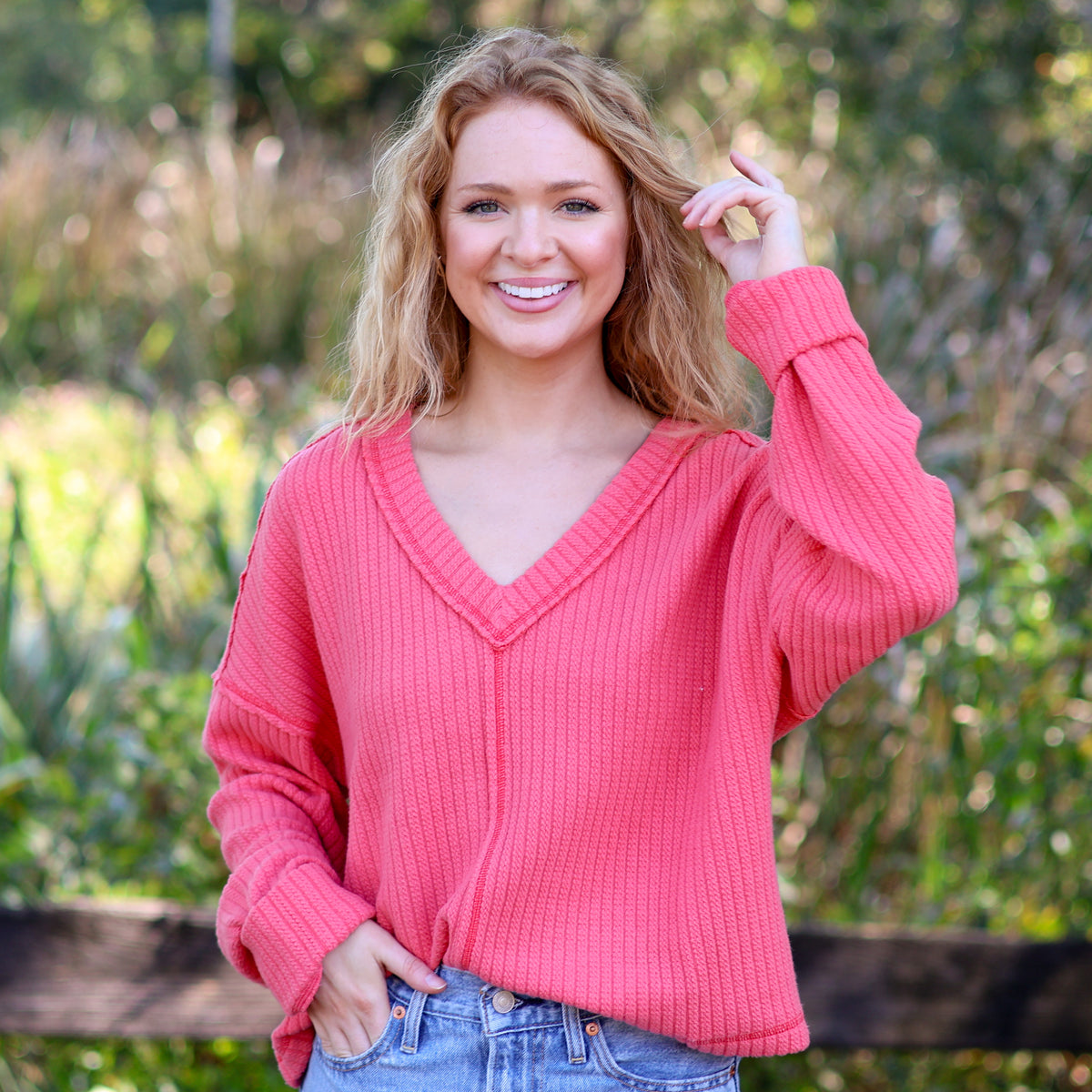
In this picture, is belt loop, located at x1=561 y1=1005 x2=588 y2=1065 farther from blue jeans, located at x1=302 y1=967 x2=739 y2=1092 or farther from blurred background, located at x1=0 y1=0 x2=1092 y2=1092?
blurred background, located at x1=0 y1=0 x2=1092 y2=1092

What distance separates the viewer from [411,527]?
1855 millimetres

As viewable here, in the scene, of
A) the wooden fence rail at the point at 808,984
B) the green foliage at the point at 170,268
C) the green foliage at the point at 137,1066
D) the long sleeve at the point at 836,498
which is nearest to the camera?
the long sleeve at the point at 836,498

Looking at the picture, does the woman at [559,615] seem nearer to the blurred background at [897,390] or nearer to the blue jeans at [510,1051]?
the blue jeans at [510,1051]

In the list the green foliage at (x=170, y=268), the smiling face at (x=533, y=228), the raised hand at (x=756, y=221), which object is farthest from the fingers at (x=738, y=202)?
the green foliage at (x=170, y=268)

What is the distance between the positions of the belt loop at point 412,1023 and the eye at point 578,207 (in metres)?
1.09

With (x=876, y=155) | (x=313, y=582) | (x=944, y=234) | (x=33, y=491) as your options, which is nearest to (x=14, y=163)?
(x=33, y=491)

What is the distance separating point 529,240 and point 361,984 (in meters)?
1.03

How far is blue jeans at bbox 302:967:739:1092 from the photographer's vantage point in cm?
168

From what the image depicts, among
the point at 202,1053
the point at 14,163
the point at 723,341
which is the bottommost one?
the point at 202,1053

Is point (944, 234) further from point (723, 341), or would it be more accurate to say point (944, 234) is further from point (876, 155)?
point (876, 155)

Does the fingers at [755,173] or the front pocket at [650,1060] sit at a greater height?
the fingers at [755,173]

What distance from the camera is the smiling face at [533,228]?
1.80m

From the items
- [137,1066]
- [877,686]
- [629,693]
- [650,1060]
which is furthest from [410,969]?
[877,686]

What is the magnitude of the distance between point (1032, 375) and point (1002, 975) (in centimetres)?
168
